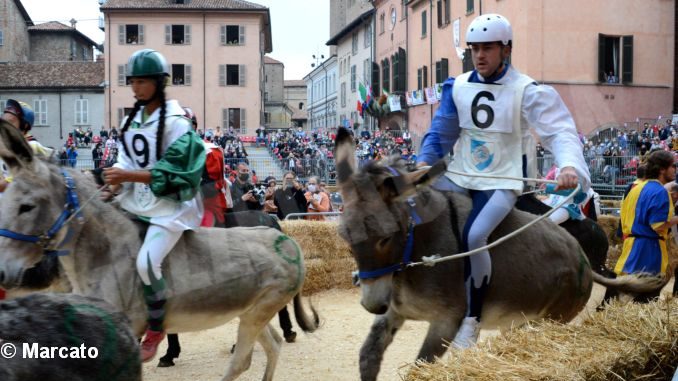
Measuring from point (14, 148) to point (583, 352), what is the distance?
340 cm

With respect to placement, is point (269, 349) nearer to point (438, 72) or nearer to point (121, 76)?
point (438, 72)

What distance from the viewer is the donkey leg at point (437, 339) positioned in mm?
4453

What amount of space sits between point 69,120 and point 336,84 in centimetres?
2723

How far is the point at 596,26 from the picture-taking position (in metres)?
34.2

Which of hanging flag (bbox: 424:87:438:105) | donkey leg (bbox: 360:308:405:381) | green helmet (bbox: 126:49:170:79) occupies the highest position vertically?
hanging flag (bbox: 424:87:438:105)

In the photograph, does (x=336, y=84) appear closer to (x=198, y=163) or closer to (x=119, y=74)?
(x=119, y=74)

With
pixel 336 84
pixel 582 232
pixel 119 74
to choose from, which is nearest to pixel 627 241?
pixel 582 232

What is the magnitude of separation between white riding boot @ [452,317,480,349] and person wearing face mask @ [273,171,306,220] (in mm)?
9675

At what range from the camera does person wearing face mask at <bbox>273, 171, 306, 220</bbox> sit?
46.3ft

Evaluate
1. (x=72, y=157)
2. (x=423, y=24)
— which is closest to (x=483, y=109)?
(x=72, y=157)

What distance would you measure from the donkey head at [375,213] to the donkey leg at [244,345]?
200 centimetres

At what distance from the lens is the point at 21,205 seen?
463 cm

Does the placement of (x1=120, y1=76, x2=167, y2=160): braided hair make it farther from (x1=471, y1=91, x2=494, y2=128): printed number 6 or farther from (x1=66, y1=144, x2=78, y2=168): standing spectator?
(x1=66, y1=144, x2=78, y2=168): standing spectator

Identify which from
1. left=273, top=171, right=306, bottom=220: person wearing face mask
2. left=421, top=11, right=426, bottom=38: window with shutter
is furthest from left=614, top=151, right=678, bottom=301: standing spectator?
Answer: left=421, top=11, right=426, bottom=38: window with shutter
